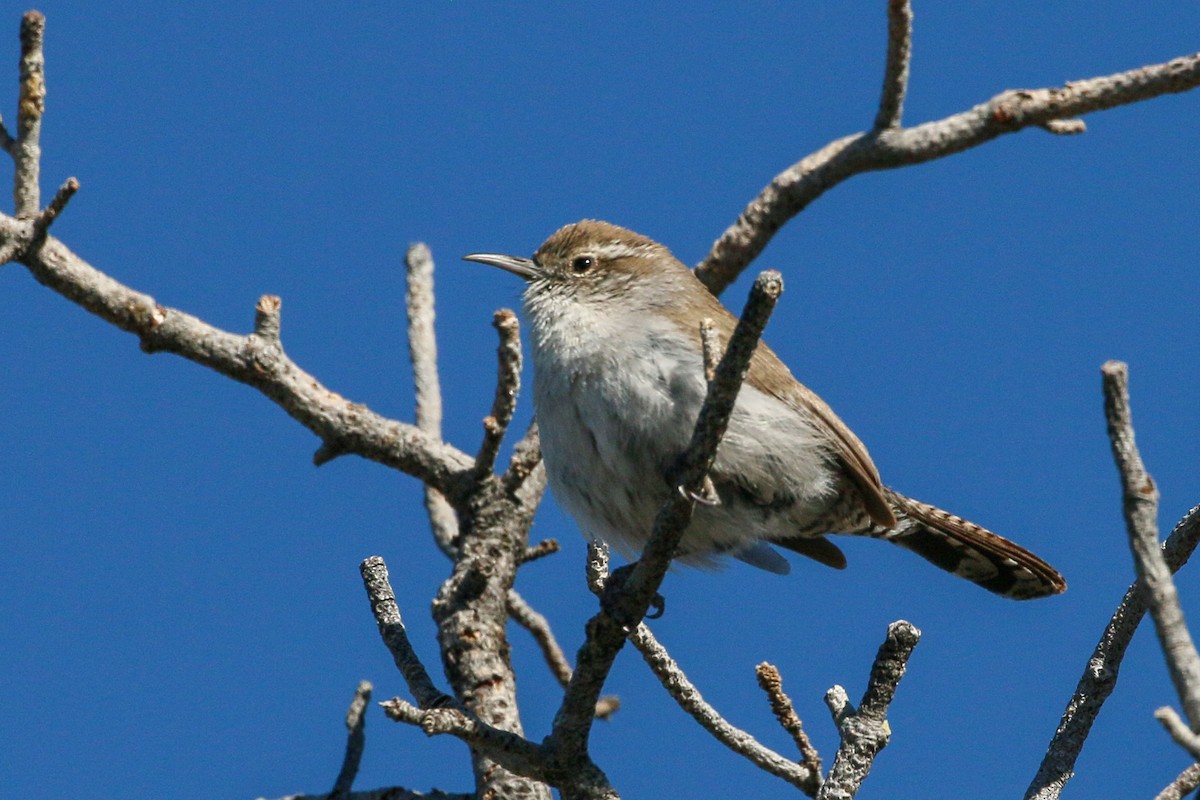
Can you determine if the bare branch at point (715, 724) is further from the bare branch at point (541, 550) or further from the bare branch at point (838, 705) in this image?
the bare branch at point (541, 550)

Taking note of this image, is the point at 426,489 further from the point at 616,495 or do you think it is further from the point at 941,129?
the point at 941,129

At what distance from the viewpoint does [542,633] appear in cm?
611

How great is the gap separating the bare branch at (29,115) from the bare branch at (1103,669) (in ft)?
13.0

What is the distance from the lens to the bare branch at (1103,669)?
3875mm

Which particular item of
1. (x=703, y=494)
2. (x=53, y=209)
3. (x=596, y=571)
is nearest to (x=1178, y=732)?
(x=703, y=494)

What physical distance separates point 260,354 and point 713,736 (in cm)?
258

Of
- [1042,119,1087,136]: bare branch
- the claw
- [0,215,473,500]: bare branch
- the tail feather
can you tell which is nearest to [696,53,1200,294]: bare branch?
[1042,119,1087,136]: bare branch

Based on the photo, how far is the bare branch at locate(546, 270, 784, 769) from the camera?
334 cm

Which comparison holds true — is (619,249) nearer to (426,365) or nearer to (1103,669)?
(426,365)

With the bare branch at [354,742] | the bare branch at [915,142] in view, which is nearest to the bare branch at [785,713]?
A: the bare branch at [354,742]

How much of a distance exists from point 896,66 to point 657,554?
7.62 feet

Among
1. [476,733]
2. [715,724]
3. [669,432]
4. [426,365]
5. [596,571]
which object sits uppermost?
[426,365]

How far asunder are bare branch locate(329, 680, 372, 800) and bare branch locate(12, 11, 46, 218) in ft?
7.29

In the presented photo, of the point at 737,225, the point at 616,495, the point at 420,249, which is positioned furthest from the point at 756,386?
the point at 420,249
